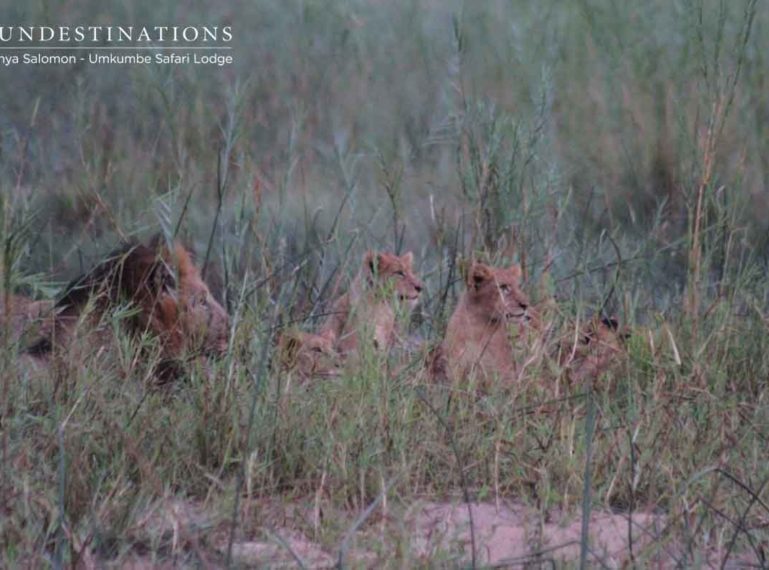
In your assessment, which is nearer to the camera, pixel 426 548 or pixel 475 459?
pixel 426 548

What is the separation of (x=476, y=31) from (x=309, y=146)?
1.77 meters

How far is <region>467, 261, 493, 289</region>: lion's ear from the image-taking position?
17.4 ft

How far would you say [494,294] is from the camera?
521 cm

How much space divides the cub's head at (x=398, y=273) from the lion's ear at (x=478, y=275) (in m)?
0.24

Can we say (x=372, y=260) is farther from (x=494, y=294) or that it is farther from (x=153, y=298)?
(x=153, y=298)

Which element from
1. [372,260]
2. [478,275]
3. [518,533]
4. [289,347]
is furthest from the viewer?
[372,260]

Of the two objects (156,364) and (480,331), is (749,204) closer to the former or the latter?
(480,331)

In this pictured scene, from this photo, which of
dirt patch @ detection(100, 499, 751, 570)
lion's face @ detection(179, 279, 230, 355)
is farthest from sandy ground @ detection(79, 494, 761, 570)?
lion's face @ detection(179, 279, 230, 355)

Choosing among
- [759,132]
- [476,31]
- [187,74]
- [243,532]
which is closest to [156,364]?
[243,532]

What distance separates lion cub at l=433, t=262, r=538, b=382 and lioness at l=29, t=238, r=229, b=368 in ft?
2.56

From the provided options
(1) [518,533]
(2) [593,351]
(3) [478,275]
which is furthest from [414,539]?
(3) [478,275]

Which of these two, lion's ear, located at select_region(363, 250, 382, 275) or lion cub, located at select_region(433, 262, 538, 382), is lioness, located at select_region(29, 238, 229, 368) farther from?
lion cub, located at select_region(433, 262, 538, 382)

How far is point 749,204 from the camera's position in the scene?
24.5 ft

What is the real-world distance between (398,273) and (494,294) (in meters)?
0.50
